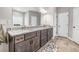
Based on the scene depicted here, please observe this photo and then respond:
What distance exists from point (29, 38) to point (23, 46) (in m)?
0.15

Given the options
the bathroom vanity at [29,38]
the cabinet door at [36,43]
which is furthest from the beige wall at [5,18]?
the cabinet door at [36,43]

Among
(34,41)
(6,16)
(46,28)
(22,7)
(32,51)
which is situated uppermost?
(22,7)

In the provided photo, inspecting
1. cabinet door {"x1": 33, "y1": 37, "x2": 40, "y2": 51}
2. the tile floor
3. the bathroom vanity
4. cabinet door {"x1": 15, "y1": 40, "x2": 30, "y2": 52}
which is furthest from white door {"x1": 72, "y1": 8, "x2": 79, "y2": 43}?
cabinet door {"x1": 15, "y1": 40, "x2": 30, "y2": 52}

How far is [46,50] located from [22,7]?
759mm

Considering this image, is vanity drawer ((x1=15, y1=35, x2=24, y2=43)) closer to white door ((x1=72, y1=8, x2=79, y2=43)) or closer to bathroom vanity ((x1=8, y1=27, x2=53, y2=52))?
bathroom vanity ((x1=8, y1=27, x2=53, y2=52))

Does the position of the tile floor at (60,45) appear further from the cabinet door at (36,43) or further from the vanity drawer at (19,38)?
the vanity drawer at (19,38)

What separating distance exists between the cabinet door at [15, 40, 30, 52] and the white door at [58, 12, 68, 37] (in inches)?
21.1

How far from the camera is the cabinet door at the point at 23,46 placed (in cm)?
160

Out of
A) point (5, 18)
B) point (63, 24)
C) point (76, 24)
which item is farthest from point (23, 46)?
point (76, 24)

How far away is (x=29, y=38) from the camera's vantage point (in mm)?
1674
